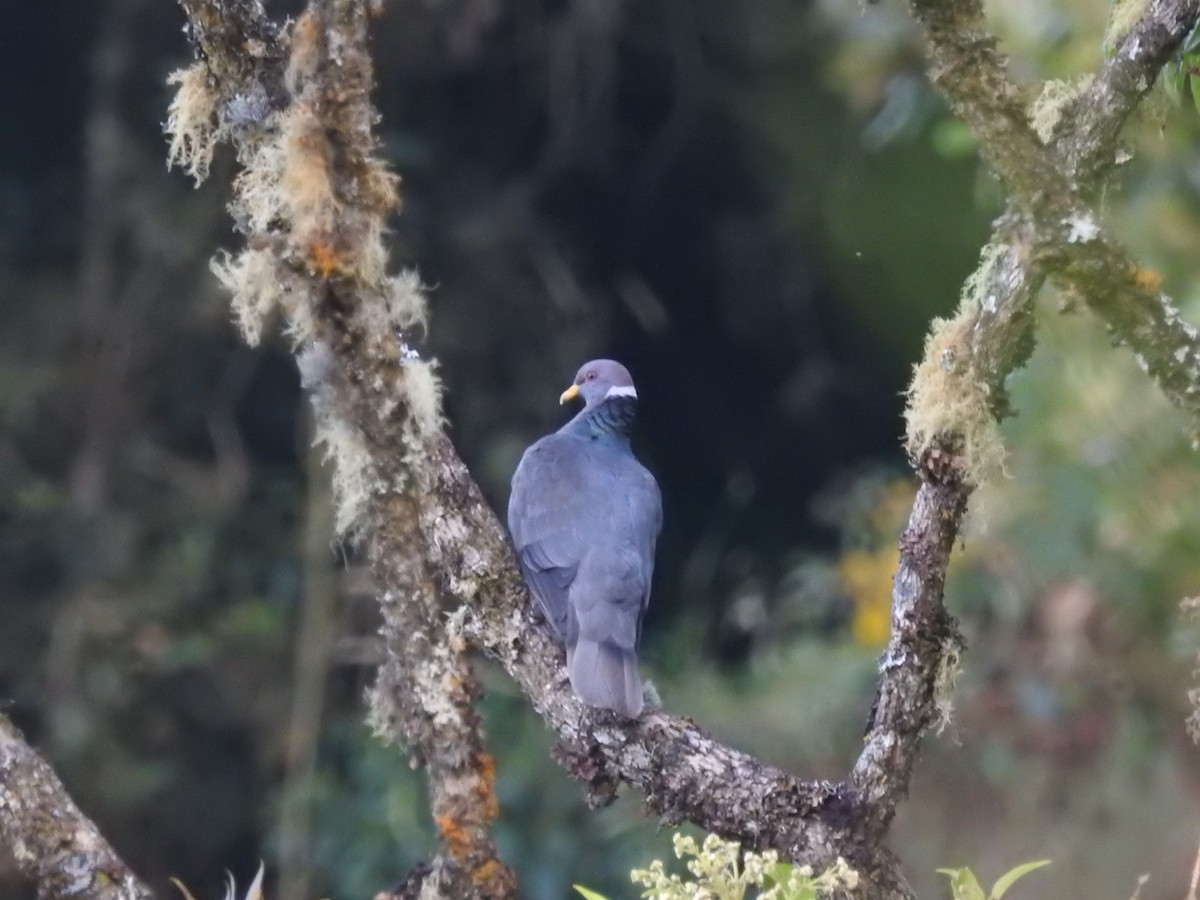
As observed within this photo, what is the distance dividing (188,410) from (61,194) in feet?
2.22

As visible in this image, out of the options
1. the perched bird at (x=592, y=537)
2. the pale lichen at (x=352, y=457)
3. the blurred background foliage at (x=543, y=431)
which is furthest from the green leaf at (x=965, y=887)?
the blurred background foliage at (x=543, y=431)

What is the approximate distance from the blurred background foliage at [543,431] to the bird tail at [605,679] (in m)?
1.59

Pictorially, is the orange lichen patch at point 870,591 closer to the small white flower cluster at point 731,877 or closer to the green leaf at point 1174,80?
the green leaf at point 1174,80

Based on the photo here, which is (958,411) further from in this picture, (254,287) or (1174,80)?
(254,287)

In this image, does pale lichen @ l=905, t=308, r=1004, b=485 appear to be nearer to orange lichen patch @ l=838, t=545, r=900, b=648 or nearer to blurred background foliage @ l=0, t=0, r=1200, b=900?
blurred background foliage @ l=0, t=0, r=1200, b=900

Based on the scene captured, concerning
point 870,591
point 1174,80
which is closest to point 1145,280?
point 1174,80

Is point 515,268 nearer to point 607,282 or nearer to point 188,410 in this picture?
point 607,282

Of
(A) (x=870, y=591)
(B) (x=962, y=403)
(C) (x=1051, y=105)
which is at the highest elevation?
(A) (x=870, y=591)

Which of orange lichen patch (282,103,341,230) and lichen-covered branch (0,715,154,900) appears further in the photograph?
lichen-covered branch (0,715,154,900)

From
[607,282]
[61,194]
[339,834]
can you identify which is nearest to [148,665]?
[339,834]

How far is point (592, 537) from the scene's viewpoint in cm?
314

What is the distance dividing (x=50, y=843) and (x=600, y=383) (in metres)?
1.83

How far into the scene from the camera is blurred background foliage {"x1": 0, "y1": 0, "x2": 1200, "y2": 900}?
433 cm

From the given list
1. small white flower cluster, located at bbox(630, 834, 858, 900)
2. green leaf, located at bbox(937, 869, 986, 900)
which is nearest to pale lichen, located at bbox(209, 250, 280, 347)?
small white flower cluster, located at bbox(630, 834, 858, 900)
